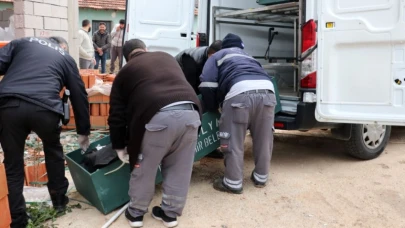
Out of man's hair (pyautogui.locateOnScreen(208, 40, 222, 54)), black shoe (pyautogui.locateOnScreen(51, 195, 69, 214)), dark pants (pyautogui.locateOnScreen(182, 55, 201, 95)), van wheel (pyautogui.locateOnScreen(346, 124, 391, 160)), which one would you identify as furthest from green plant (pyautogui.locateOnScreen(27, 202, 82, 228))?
van wheel (pyautogui.locateOnScreen(346, 124, 391, 160))

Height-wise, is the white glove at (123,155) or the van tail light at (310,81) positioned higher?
the van tail light at (310,81)

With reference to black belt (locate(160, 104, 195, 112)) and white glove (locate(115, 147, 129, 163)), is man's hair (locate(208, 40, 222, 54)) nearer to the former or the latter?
black belt (locate(160, 104, 195, 112))

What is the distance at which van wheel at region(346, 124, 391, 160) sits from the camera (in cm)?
468

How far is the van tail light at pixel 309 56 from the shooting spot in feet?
13.3

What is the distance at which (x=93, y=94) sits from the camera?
613cm

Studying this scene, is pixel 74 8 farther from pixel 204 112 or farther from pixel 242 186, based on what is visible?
pixel 242 186

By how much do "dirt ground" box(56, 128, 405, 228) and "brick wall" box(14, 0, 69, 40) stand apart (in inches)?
120

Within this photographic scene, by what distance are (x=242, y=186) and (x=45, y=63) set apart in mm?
2060

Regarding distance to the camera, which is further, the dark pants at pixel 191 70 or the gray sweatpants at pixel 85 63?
the gray sweatpants at pixel 85 63

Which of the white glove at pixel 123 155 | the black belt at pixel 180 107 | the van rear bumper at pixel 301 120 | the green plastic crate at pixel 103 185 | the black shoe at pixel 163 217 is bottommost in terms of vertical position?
the black shoe at pixel 163 217

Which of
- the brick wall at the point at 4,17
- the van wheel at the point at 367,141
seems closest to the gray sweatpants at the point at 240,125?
the van wheel at the point at 367,141

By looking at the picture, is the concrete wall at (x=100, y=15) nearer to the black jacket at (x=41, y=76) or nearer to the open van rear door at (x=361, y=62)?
the black jacket at (x=41, y=76)

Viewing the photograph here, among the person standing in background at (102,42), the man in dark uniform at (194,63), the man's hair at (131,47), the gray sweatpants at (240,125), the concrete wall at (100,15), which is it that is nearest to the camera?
the man's hair at (131,47)

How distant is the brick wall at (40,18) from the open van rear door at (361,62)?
4.01m
